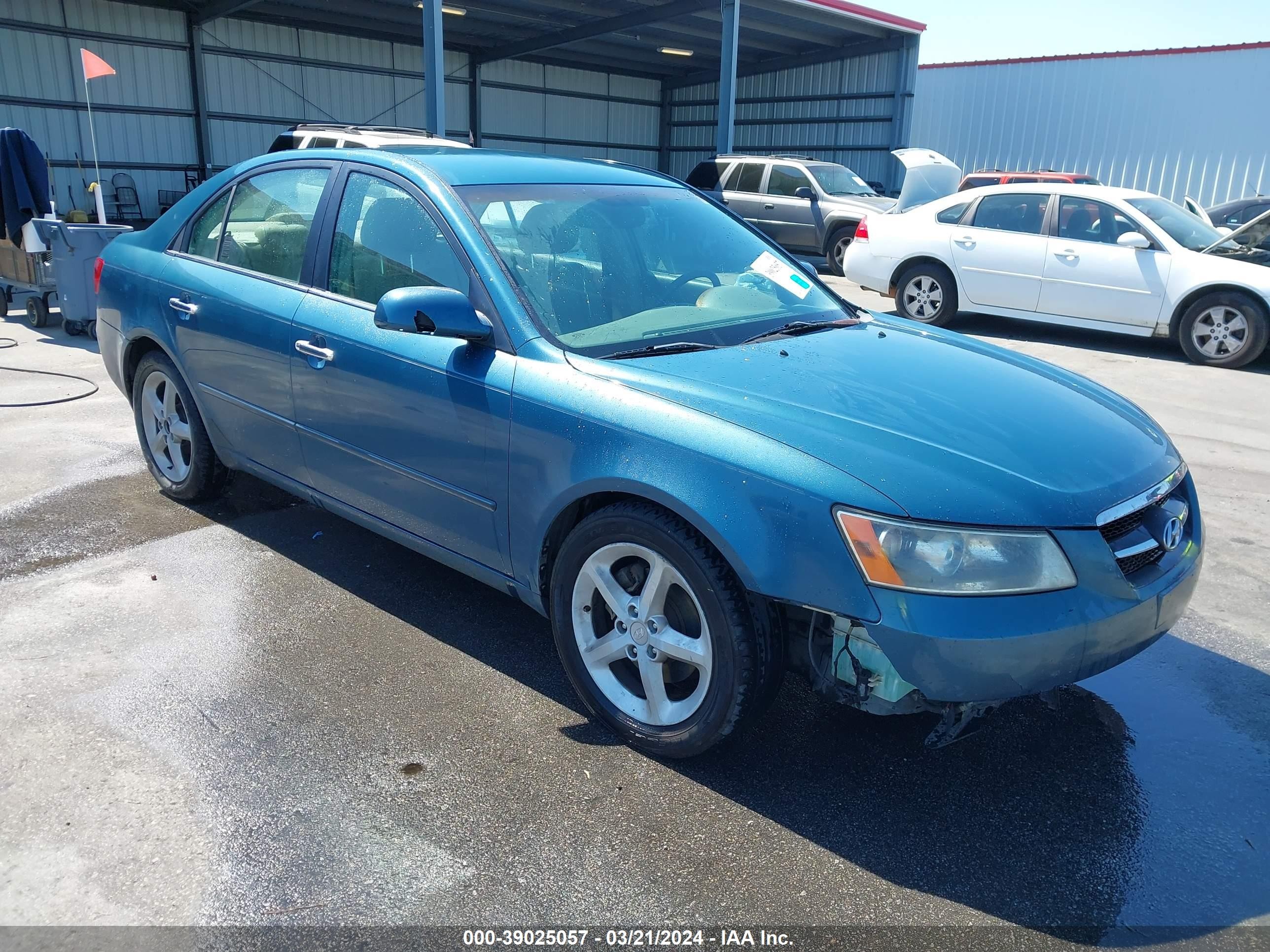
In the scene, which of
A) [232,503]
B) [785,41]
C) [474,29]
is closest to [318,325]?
[232,503]

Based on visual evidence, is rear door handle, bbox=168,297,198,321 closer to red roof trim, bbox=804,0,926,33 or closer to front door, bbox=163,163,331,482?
front door, bbox=163,163,331,482

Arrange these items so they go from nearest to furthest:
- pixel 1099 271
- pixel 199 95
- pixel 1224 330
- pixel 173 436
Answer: pixel 173 436 < pixel 1224 330 < pixel 1099 271 < pixel 199 95

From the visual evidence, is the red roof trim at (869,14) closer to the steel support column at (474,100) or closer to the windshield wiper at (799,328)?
the steel support column at (474,100)

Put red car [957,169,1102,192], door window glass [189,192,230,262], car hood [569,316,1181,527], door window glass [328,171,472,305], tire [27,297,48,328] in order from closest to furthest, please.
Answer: car hood [569,316,1181,527] → door window glass [328,171,472,305] → door window glass [189,192,230,262] → tire [27,297,48,328] → red car [957,169,1102,192]

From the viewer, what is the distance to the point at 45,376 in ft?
25.1

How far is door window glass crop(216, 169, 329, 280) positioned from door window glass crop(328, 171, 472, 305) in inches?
8.7

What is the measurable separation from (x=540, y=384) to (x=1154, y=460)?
5.86ft

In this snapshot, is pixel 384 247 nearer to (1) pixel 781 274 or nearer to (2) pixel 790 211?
(1) pixel 781 274

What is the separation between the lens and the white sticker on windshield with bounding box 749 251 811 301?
12.8ft

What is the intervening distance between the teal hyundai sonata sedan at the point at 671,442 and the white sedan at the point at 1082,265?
6.78m

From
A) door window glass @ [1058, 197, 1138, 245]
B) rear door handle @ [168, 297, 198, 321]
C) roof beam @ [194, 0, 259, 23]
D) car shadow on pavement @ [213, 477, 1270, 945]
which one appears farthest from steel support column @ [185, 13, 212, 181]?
car shadow on pavement @ [213, 477, 1270, 945]

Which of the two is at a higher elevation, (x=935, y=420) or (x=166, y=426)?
(x=935, y=420)

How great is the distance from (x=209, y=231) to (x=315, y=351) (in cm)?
122

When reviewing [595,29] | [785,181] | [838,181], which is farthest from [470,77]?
[838,181]
